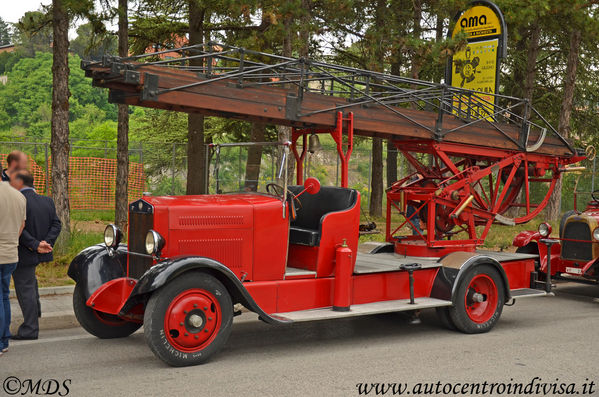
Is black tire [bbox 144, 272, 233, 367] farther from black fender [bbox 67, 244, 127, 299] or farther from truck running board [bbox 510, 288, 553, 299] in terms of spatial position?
truck running board [bbox 510, 288, 553, 299]

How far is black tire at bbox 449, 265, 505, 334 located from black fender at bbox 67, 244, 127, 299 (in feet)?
12.4

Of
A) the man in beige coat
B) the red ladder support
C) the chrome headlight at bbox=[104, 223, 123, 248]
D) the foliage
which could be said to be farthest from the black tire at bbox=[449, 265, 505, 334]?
the foliage

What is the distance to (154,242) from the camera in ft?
20.0

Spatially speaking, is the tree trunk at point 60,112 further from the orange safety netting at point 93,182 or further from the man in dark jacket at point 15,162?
the orange safety netting at point 93,182

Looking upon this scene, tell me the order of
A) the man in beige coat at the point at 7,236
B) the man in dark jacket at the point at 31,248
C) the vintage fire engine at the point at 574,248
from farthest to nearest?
the vintage fire engine at the point at 574,248, the man in dark jacket at the point at 31,248, the man in beige coat at the point at 7,236

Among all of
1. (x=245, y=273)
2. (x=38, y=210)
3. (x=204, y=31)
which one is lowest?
(x=245, y=273)

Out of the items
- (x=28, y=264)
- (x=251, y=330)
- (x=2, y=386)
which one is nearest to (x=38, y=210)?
(x=28, y=264)

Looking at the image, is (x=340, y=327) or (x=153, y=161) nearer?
(x=340, y=327)

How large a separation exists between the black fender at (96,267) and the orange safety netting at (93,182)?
14.7 m

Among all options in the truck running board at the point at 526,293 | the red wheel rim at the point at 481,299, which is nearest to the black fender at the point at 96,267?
the red wheel rim at the point at 481,299

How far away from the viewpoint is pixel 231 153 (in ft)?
28.9

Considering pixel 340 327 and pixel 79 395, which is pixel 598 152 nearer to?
pixel 340 327

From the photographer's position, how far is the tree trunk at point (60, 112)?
36.2 feet

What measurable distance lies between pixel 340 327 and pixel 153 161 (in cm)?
2188
